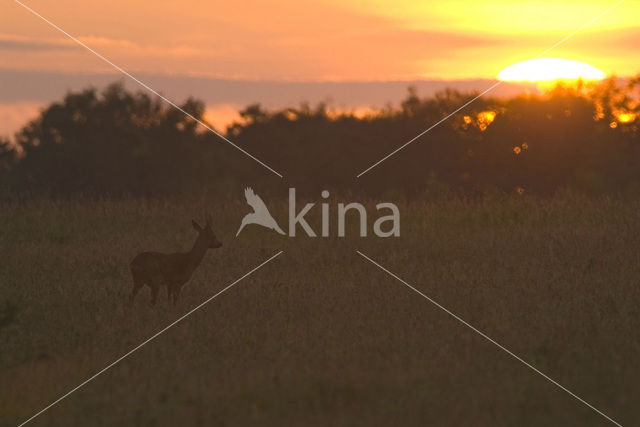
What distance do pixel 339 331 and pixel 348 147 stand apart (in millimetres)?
37436

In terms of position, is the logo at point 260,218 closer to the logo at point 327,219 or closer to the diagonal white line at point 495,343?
the logo at point 327,219

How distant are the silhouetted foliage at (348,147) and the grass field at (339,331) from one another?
2521 cm

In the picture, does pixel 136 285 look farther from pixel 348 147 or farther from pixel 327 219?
pixel 348 147

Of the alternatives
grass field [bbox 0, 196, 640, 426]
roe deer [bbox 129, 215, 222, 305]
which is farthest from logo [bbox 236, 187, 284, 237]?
roe deer [bbox 129, 215, 222, 305]

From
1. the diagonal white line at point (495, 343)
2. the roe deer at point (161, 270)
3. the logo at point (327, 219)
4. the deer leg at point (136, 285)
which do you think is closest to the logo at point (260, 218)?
the logo at point (327, 219)

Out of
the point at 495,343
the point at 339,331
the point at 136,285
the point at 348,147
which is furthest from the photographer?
the point at 348,147

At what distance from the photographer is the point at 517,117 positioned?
45.6 m

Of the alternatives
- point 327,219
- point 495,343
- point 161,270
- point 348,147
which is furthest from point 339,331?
point 348,147

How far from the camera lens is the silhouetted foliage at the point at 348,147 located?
145 feet

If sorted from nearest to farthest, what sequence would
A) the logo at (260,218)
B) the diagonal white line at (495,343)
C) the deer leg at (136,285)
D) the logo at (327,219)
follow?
the diagonal white line at (495,343), the deer leg at (136,285), the logo at (327,219), the logo at (260,218)

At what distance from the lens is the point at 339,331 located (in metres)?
10.3

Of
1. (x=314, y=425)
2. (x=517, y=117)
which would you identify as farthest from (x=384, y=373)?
(x=517, y=117)

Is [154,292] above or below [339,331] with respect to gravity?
above

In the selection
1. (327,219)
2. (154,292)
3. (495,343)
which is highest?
(327,219)
